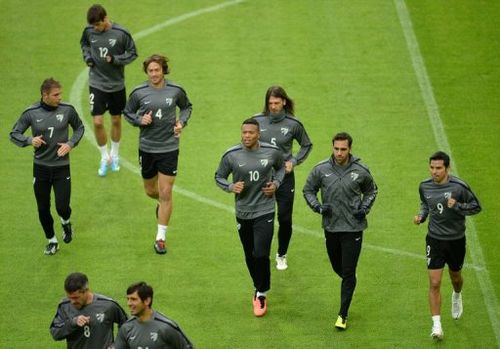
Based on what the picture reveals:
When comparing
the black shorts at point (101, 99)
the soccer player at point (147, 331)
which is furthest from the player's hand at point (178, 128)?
the soccer player at point (147, 331)

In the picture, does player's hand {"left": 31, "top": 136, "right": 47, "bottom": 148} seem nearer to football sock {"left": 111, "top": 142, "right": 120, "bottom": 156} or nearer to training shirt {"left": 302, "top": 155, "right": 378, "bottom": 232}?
football sock {"left": 111, "top": 142, "right": 120, "bottom": 156}

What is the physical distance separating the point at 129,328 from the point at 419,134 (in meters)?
7.99

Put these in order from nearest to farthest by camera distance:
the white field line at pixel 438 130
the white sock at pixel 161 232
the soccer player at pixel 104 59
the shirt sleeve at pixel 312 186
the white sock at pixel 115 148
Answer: the shirt sleeve at pixel 312 186 → the white field line at pixel 438 130 → the white sock at pixel 161 232 → the soccer player at pixel 104 59 → the white sock at pixel 115 148

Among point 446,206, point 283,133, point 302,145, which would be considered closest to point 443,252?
point 446,206

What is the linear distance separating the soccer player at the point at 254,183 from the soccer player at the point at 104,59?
344 cm

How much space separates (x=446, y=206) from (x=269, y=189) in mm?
1852

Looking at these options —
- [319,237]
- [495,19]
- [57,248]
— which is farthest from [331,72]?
[57,248]

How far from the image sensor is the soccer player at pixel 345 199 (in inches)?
513

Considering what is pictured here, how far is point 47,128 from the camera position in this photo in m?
14.3

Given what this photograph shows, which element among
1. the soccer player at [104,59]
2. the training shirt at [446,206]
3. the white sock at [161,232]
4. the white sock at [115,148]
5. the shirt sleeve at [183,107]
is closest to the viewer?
the training shirt at [446,206]

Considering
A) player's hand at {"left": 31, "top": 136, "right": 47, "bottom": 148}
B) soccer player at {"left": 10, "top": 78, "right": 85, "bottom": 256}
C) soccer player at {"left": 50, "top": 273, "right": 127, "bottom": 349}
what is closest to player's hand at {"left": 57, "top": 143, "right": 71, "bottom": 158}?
soccer player at {"left": 10, "top": 78, "right": 85, "bottom": 256}

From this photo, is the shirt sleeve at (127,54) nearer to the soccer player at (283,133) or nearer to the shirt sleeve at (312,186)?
the soccer player at (283,133)

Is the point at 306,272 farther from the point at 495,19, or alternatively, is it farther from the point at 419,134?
the point at 495,19

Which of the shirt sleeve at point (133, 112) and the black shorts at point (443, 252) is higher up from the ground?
the shirt sleeve at point (133, 112)
